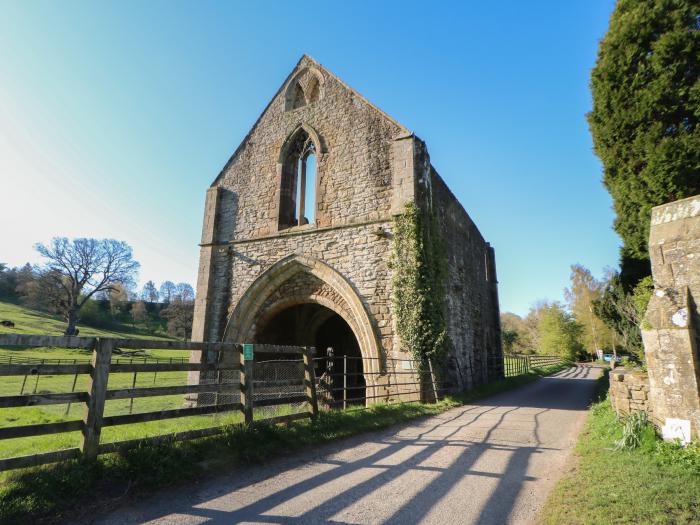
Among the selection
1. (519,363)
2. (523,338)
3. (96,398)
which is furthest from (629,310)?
(523,338)

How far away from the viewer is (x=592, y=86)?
960 cm

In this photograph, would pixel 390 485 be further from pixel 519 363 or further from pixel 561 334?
pixel 561 334

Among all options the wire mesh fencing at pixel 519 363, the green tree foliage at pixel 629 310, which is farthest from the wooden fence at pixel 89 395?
the wire mesh fencing at pixel 519 363

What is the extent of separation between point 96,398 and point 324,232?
27.4 ft

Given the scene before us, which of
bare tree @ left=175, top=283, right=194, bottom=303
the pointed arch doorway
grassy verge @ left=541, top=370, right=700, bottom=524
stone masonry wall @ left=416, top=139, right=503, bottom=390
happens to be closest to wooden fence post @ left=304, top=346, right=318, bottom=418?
the pointed arch doorway

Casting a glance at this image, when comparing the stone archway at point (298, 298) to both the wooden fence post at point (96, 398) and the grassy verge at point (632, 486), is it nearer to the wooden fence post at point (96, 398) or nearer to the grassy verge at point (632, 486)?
the grassy verge at point (632, 486)

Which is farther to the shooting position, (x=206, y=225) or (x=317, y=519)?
(x=206, y=225)

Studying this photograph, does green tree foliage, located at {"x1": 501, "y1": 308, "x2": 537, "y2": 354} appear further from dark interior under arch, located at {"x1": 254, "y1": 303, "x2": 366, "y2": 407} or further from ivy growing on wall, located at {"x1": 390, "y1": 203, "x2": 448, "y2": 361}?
ivy growing on wall, located at {"x1": 390, "y1": 203, "x2": 448, "y2": 361}

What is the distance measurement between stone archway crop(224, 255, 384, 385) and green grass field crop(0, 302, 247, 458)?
10.8 ft

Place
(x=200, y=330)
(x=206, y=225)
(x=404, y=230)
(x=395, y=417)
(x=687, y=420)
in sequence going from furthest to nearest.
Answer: (x=206, y=225) → (x=200, y=330) → (x=404, y=230) → (x=395, y=417) → (x=687, y=420)

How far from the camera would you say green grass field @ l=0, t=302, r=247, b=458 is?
21.5 feet

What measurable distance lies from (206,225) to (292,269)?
13.9 ft

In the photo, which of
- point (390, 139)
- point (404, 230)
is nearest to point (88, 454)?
point (404, 230)

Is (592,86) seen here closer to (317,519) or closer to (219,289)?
(317,519)
